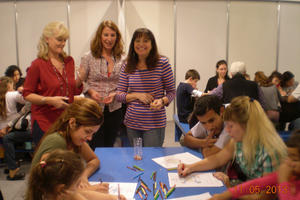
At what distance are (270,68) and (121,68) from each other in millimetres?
5400

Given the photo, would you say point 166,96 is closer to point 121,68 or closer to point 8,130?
point 121,68

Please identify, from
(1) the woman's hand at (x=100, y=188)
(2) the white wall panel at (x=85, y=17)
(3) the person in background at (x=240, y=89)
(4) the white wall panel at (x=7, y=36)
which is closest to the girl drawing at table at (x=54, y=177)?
(1) the woman's hand at (x=100, y=188)

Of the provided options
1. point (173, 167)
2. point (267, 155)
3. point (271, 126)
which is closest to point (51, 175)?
point (173, 167)

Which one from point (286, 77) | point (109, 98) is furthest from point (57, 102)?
point (286, 77)

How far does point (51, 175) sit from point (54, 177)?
1cm

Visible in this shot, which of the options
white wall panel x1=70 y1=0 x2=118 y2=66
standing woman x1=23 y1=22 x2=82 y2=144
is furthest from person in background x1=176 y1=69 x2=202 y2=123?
white wall panel x1=70 y1=0 x2=118 y2=66

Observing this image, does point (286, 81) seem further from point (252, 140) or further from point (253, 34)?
point (252, 140)

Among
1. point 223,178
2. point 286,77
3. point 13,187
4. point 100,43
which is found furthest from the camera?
point 286,77

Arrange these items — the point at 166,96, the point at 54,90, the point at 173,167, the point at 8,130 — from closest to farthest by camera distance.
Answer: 1. the point at 173,167
2. the point at 54,90
3. the point at 166,96
4. the point at 8,130

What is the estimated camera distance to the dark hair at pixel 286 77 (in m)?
4.58

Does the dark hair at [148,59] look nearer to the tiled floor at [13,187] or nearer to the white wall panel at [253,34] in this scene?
the tiled floor at [13,187]

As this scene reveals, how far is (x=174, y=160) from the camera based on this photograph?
6.14ft

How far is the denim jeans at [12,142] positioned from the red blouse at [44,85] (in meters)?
1.54

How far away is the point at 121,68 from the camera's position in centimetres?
234
